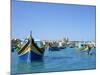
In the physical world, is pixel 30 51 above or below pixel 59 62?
above

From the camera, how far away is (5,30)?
2.60 metres

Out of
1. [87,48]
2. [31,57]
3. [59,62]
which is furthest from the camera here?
[87,48]

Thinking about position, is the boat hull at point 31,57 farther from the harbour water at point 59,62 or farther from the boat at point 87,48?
the boat at point 87,48

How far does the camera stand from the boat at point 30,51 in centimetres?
268

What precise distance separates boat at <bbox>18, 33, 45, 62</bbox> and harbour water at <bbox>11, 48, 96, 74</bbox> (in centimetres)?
6

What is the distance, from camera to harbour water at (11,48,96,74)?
2660mm

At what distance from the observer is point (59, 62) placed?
111 inches

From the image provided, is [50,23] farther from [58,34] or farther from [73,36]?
[73,36]

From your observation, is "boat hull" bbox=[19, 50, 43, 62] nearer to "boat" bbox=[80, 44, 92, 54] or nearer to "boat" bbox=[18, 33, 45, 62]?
"boat" bbox=[18, 33, 45, 62]

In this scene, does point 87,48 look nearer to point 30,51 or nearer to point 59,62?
point 59,62

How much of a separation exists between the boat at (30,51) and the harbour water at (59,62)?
0.19 ft

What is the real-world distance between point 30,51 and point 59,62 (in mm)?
432

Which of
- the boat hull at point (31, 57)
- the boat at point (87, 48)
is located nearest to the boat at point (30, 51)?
the boat hull at point (31, 57)

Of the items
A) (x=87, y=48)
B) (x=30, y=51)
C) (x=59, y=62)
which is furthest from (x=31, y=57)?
(x=87, y=48)
